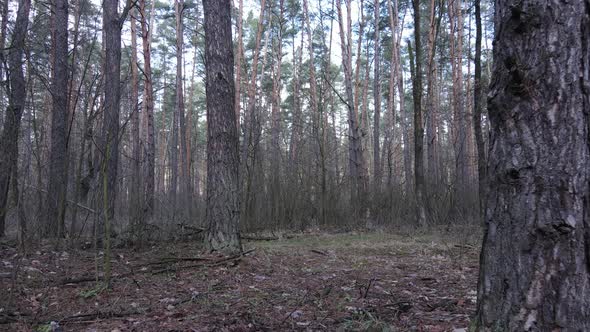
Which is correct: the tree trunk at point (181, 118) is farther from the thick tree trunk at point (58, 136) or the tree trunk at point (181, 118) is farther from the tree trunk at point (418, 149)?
the tree trunk at point (418, 149)

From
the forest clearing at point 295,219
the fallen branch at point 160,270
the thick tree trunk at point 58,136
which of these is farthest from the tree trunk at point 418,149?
the thick tree trunk at point 58,136

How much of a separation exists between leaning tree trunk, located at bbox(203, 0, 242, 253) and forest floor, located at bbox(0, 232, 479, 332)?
0.45m

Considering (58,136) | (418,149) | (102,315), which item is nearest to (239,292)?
(102,315)

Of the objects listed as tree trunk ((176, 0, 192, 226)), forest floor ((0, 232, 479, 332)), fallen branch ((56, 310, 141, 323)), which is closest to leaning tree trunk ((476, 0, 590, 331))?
forest floor ((0, 232, 479, 332))

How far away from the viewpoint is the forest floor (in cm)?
280

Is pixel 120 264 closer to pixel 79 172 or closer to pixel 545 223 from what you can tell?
pixel 79 172

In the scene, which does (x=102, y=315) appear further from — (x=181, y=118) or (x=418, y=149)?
A: (x=181, y=118)

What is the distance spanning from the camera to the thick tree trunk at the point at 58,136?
403 centimetres

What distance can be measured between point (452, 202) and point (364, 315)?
787 centimetres

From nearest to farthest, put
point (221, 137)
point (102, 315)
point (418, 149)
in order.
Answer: point (102, 315), point (221, 137), point (418, 149)

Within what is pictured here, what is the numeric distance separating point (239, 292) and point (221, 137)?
2.16 meters

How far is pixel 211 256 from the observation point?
193 inches

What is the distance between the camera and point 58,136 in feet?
23.3

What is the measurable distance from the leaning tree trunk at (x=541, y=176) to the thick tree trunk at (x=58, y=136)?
3.82 metres
